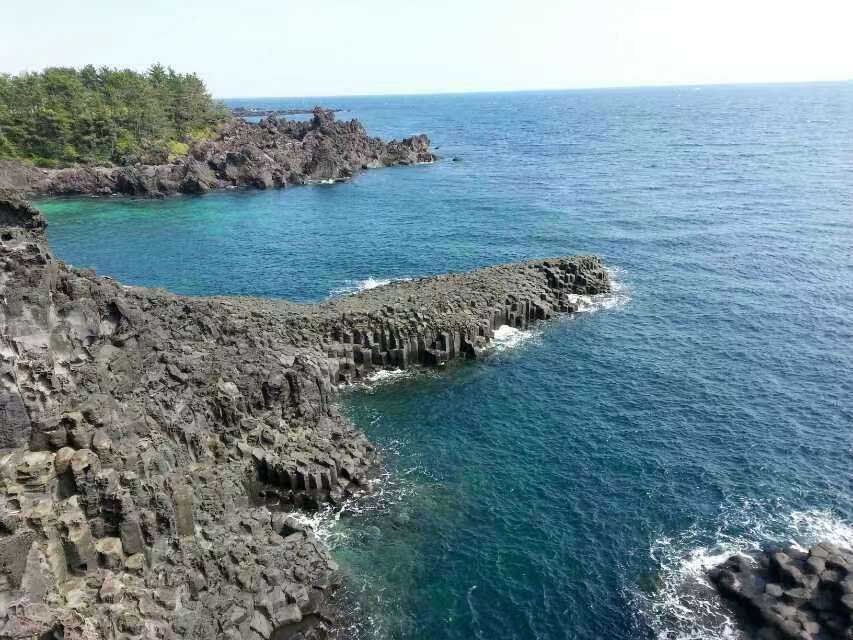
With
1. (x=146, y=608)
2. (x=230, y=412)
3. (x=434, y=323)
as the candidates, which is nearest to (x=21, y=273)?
(x=230, y=412)

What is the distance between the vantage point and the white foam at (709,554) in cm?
3144

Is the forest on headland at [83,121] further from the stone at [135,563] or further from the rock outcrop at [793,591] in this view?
the rock outcrop at [793,591]

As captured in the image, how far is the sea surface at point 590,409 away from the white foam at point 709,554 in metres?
0.13

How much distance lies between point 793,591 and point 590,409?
20903mm

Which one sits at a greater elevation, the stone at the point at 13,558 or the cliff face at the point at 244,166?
the cliff face at the point at 244,166

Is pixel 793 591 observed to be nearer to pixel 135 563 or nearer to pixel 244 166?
pixel 135 563

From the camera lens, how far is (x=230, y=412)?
142ft

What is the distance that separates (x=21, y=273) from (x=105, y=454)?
37.1 feet

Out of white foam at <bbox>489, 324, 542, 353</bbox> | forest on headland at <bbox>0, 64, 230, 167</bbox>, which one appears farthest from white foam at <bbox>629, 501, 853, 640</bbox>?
forest on headland at <bbox>0, 64, 230, 167</bbox>

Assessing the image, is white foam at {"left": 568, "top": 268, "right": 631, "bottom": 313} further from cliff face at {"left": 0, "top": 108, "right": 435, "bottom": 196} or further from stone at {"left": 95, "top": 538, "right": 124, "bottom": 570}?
cliff face at {"left": 0, "top": 108, "right": 435, "bottom": 196}

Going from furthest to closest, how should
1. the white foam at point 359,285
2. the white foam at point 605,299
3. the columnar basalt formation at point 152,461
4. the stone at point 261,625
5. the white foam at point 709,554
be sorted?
the white foam at point 359,285 < the white foam at point 605,299 < the white foam at point 709,554 < the stone at point 261,625 < the columnar basalt formation at point 152,461

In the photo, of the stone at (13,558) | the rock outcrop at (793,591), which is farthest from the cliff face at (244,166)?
the rock outcrop at (793,591)

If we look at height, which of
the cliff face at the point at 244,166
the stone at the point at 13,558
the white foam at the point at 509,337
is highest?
the cliff face at the point at 244,166

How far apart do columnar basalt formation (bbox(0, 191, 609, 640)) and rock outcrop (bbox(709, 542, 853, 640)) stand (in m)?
23.0
